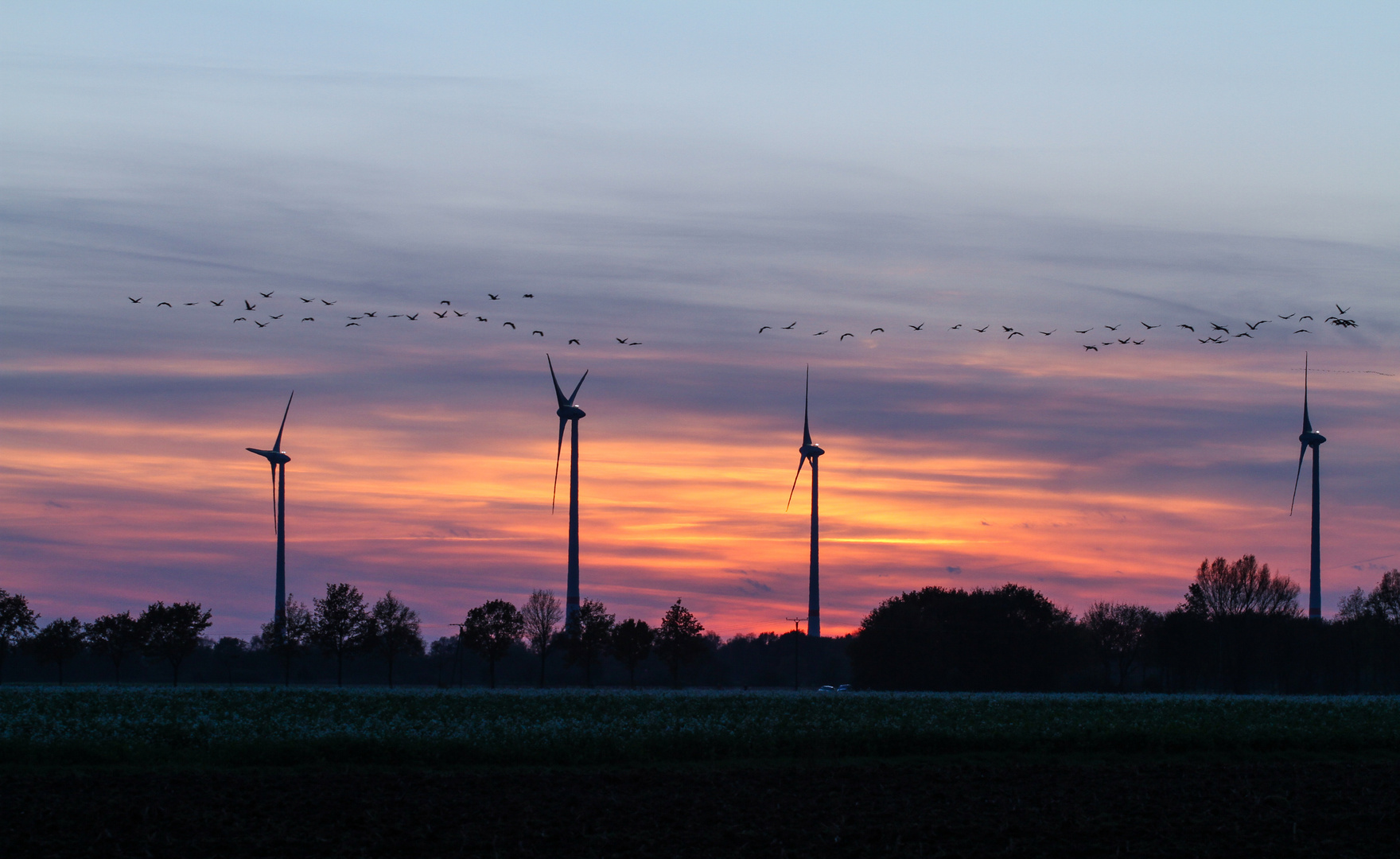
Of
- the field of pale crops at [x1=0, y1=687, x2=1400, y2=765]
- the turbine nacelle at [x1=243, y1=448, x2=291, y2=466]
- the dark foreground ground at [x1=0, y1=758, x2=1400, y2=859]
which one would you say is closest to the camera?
the dark foreground ground at [x1=0, y1=758, x2=1400, y2=859]

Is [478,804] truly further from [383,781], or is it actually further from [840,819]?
[840,819]

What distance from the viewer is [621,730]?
178 ft

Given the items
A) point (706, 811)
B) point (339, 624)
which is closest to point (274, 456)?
point (339, 624)

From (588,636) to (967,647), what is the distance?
43.2 m

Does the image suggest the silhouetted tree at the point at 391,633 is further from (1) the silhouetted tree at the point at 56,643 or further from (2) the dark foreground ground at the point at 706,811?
(2) the dark foreground ground at the point at 706,811

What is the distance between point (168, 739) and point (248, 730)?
3803 millimetres

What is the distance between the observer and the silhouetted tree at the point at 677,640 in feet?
475

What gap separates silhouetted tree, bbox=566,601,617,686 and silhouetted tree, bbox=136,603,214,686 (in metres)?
41.6

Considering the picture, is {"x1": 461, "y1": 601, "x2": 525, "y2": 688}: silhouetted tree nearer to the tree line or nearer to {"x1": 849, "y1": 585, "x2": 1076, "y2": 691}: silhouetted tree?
the tree line

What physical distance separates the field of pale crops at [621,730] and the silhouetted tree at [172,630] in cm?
6644

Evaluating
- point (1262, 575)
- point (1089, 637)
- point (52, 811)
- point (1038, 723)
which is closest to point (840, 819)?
point (52, 811)

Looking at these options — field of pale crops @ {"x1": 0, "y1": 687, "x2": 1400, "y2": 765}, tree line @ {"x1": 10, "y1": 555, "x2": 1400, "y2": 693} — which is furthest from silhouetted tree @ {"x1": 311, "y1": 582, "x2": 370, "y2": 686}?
field of pale crops @ {"x1": 0, "y1": 687, "x2": 1400, "y2": 765}

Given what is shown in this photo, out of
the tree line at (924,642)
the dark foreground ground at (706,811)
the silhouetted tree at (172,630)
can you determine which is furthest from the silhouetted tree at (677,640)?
the dark foreground ground at (706,811)

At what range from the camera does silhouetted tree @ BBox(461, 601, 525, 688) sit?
142 metres
